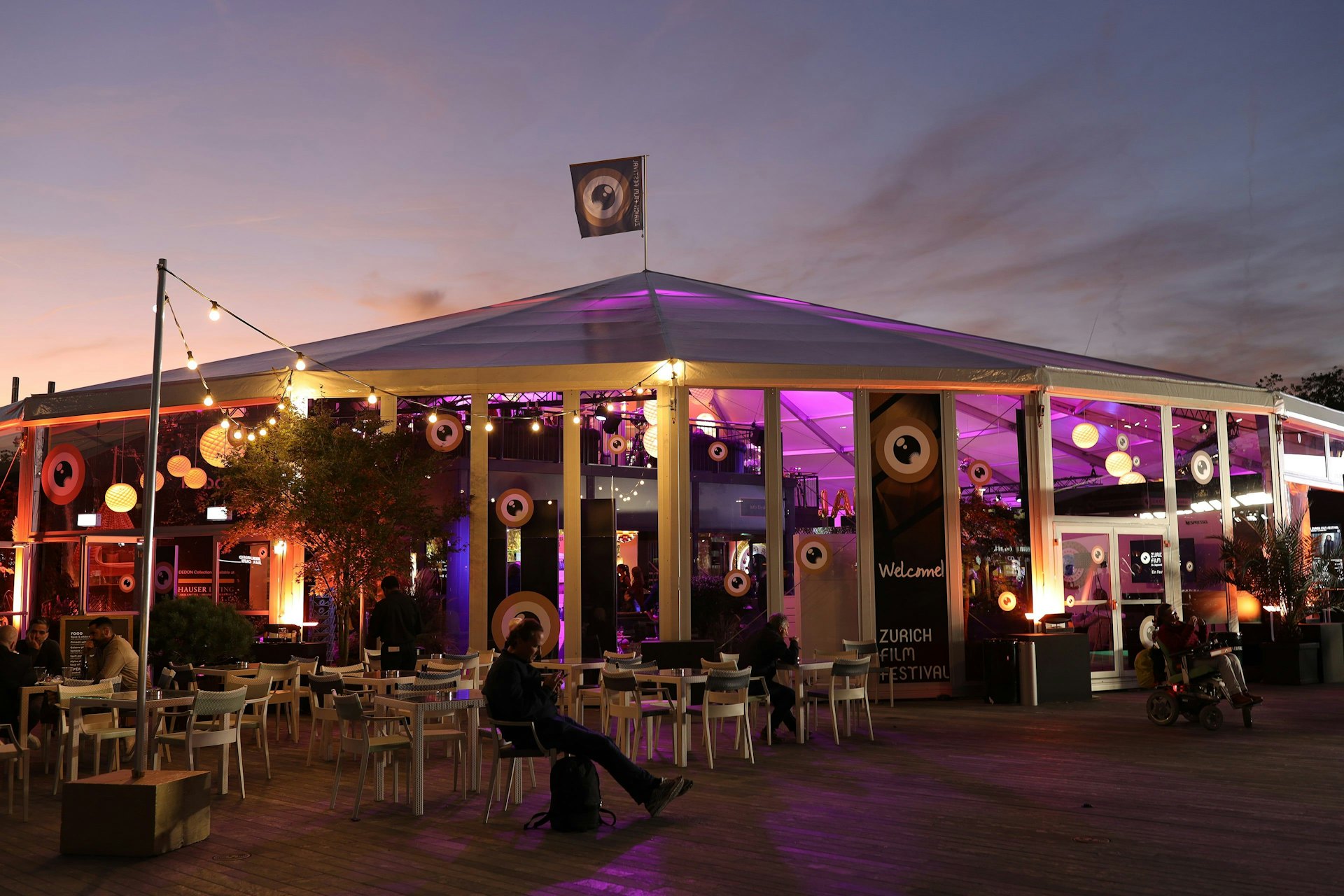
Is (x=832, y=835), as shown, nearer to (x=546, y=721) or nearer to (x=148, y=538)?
(x=546, y=721)

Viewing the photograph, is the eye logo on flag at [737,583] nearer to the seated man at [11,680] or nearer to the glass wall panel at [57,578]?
the seated man at [11,680]

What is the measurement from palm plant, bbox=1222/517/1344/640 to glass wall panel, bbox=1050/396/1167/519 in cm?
135

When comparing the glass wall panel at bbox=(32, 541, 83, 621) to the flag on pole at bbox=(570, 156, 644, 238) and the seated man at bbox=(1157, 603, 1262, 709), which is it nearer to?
the flag on pole at bbox=(570, 156, 644, 238)

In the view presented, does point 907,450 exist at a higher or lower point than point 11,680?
higher

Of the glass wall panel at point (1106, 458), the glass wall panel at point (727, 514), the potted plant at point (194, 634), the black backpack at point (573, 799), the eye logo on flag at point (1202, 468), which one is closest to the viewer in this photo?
the black backpack at point (573, 799)

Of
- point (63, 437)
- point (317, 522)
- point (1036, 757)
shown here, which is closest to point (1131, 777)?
point (1036, 757)

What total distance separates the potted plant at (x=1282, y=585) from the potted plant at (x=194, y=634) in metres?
12.0

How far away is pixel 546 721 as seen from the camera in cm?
632

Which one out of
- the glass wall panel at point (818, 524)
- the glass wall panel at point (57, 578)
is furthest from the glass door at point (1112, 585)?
the glass wall panel at point (57, 578)

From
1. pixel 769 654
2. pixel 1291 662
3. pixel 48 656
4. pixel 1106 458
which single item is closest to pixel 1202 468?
pixel 1106 458

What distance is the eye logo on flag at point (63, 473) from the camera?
14.0 meters

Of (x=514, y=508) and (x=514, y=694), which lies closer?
(x=514, y=694)

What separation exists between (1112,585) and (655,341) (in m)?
6.40

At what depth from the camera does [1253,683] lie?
46.2 ft
